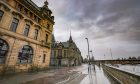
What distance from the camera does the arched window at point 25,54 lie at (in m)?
18.7

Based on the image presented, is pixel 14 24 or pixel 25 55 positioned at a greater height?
pixel 14 24

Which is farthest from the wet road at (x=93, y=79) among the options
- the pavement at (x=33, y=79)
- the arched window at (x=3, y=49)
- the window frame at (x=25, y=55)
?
the arched window at (x=3, y=49)

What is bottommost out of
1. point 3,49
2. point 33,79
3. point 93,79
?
point 93,79

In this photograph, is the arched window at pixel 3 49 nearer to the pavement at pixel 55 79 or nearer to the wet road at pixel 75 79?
the pavement at pixel 55 79

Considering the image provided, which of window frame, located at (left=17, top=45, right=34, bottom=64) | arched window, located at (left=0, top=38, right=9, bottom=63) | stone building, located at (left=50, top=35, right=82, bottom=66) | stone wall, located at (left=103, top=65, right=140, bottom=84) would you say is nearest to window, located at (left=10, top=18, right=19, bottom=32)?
arched window, located at (left=0, top=38, right=9, bottom=63)

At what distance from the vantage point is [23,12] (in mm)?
19484

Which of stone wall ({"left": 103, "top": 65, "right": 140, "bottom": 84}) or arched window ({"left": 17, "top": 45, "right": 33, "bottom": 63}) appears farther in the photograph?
arched window ({"left": 17, "top": 45, "right": 33, "bottom": 63})

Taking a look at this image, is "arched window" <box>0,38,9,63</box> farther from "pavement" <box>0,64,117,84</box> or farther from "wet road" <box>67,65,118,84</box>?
"wet road" <box>67,65,118,84</box>

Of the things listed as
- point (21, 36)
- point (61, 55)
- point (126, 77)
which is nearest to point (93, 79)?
point (126, 77)

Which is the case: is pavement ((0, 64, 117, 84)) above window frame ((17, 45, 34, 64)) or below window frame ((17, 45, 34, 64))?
below

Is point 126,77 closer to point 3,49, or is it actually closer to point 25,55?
point 3,49

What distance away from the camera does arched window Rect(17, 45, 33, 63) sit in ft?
61.5

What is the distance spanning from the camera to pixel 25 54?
19.8 metres

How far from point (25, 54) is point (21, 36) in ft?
11.7
